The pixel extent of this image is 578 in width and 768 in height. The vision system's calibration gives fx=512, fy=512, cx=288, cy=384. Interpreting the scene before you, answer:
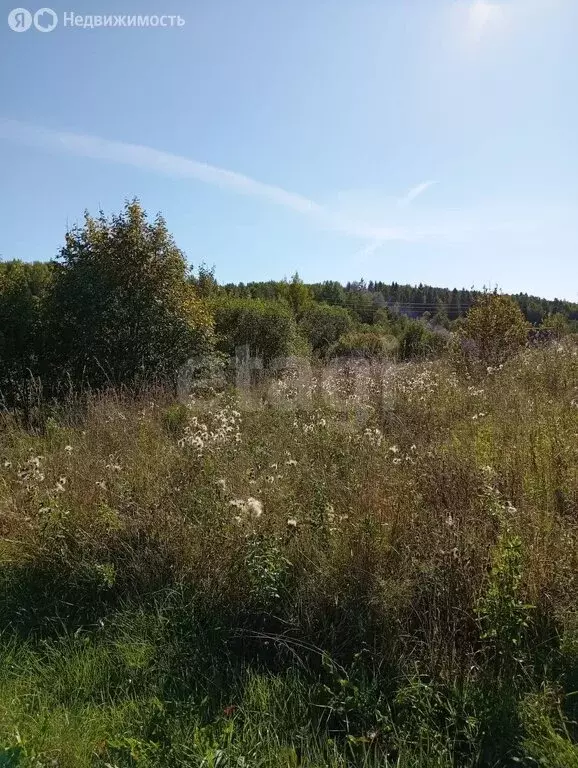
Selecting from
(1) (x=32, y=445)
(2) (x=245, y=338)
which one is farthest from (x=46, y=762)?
(2) (x=245, y=338)

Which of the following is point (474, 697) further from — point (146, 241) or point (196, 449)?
point (146, 241)

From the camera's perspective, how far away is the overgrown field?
197cm

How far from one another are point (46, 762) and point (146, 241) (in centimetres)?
932

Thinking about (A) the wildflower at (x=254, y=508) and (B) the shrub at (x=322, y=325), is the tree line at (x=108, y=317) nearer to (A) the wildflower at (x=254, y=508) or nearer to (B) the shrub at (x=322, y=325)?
(A) the wildflower at (x=254, y=508)

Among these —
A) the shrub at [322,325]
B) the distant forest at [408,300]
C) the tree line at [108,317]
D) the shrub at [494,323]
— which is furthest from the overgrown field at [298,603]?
the distant forest at [408,300]

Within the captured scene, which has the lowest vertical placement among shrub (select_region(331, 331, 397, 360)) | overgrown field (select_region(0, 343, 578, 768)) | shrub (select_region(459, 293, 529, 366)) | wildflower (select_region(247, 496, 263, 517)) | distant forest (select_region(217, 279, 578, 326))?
overgrown field (select_region(0, 343, 578, 768))

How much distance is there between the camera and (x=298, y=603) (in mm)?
2539

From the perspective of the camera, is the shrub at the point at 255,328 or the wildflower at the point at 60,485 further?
the shrub at the point at 255,328

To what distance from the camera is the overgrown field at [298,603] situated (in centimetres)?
197

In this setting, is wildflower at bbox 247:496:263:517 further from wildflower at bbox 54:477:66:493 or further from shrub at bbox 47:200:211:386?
shrub at bbox 47:200:211:386

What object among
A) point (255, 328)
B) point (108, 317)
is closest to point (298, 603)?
point (108, 317)

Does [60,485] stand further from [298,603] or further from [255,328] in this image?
[255,328]

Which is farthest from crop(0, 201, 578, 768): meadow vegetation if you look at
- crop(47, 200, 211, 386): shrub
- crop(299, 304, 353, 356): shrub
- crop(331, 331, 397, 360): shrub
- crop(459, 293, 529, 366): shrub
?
crop(299, 304, 353, 356): shrub

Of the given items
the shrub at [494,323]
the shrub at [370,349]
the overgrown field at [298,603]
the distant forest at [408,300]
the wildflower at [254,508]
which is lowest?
the overgrown field at [298,603]
